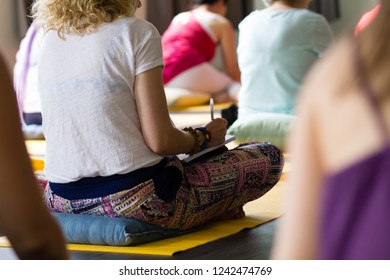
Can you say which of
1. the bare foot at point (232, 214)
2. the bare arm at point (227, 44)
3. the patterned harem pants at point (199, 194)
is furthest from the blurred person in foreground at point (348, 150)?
the bare arm at point (227, 44)

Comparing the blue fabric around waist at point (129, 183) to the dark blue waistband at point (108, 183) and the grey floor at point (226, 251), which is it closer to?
the dark blue waistband at point (108, 183)

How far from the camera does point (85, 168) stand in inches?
99.8

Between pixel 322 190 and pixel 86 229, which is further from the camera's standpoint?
pixel 86 229

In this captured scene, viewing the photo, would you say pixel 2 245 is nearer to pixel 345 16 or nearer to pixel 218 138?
pixel 218 138

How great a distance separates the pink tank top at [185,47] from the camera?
19.0ft

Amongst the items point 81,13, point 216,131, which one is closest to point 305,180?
point 81,13

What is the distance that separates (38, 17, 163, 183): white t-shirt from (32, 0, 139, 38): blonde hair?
2 cm

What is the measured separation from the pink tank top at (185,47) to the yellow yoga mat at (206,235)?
2726 millimetres

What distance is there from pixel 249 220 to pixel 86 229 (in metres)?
0.52

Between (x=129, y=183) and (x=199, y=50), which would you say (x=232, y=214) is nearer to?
(x=129, y=183)

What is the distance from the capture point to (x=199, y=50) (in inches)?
230

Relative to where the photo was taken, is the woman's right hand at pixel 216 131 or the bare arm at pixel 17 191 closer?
the bare arm at pixel 17 191

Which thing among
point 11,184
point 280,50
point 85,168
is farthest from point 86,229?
point 280,50
